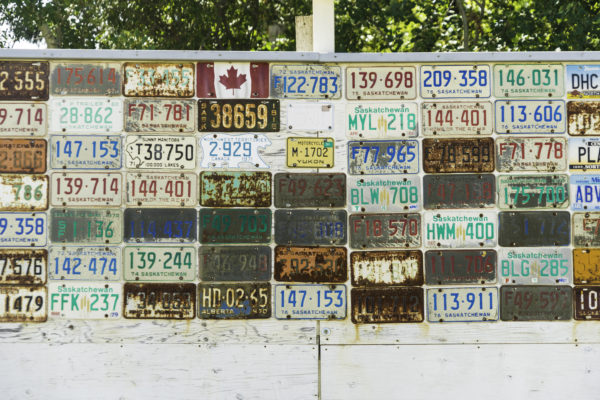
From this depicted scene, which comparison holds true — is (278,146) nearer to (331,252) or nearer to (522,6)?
(331,252)

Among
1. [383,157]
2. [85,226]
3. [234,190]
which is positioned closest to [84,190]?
[85,226]

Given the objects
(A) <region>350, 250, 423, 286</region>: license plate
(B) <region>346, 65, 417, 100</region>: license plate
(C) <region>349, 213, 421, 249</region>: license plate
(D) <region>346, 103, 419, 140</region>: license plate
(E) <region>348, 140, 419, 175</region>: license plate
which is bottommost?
(A) <region>350, 250, 423, 286</region>: license plate

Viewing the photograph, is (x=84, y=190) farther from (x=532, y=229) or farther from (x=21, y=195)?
(x=532, y=229)

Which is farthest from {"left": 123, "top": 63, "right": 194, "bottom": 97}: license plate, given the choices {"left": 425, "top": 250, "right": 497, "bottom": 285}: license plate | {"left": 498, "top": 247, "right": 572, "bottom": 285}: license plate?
{"left": 498, "top": 247, "right": 572, "bottom": 285}: license plate

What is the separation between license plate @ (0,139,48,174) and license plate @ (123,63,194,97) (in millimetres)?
672

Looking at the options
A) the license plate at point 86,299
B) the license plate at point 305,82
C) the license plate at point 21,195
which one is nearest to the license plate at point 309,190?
the license plate at point 305,82

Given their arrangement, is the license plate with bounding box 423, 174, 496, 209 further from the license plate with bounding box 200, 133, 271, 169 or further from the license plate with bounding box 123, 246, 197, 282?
the license plate with bounding box 123, 246, 197, 282

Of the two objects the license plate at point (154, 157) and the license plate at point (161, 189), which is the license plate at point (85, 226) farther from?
the license plate at point (154, 157)

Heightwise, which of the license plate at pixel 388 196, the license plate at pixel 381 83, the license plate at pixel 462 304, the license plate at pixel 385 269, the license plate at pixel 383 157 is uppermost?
the license plate at pixel 381 83

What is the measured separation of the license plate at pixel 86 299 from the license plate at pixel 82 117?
3.32 ft

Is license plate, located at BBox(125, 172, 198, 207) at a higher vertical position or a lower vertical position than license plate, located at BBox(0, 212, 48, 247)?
higher

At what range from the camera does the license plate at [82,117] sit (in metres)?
3.73

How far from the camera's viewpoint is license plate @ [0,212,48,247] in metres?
3.71

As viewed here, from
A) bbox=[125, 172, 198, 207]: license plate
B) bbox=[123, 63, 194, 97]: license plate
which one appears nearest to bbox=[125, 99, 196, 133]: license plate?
bbox=[123, 63, 194, 97]: license plate
